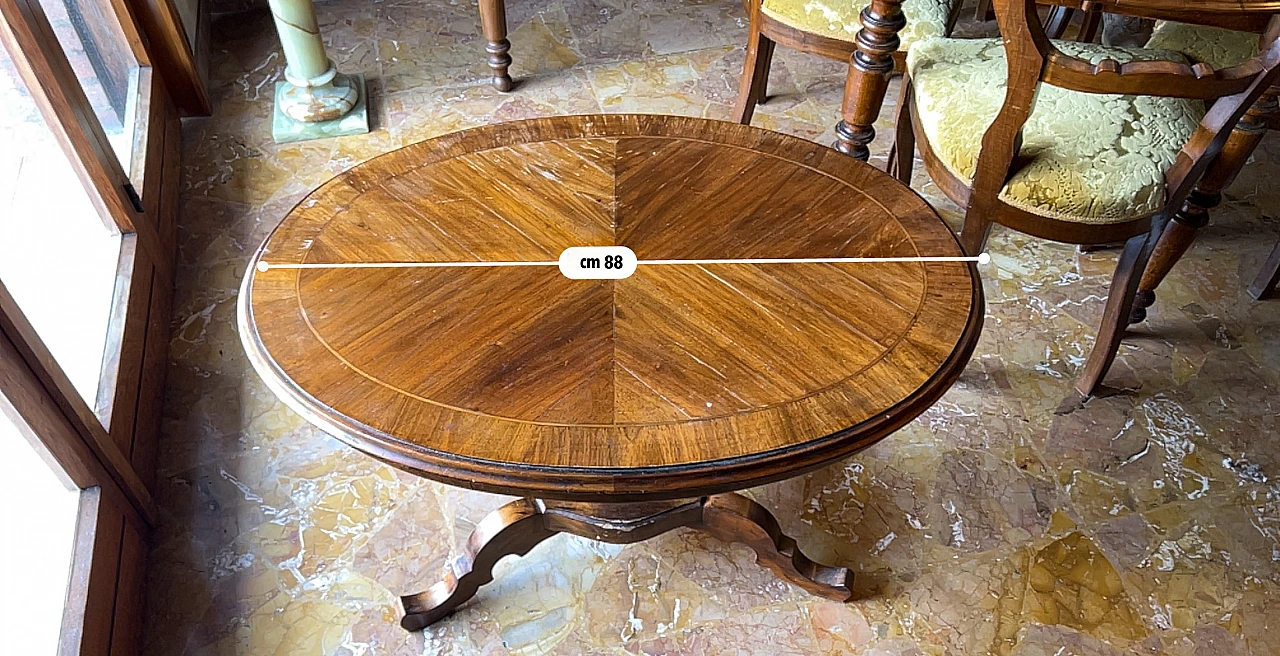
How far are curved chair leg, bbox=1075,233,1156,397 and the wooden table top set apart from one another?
0.50 metres

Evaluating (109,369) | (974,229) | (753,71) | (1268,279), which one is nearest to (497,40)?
(753,71)

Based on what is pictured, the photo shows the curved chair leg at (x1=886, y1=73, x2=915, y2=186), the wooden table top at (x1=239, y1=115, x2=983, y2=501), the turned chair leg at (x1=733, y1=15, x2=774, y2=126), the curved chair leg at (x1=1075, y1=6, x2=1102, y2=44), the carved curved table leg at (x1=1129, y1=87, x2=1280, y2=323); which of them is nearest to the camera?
the wooden table top at (x1=239, y1=115, x2=983, y2=501)

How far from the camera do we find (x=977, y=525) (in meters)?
1.54

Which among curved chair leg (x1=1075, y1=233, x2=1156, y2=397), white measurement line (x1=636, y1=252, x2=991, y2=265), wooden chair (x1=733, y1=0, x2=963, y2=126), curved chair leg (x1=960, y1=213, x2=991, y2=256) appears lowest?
curved chair leg (x1=1075, y1=233, x2=1156, y2=397)

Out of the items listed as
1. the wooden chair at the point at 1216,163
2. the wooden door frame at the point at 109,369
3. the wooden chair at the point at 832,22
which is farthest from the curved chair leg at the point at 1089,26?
the wooden door frame at the point at 109,369

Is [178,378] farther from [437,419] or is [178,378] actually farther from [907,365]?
[907,365]

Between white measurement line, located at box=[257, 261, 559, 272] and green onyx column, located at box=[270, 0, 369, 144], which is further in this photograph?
green onyx column, located at box=[270, 0, 369, 144]

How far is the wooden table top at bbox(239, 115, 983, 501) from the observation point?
946 mm

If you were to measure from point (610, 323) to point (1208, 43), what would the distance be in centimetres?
133

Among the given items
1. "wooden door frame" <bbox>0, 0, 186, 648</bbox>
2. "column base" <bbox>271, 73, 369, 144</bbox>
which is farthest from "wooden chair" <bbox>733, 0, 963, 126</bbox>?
"wooden door frame" <bbox>0, 0, 186, 648</bbox>

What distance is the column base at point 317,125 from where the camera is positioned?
2.35 meters

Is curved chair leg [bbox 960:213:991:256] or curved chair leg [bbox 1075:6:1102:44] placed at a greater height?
curved chair leg [bbox 960:213:991:256]

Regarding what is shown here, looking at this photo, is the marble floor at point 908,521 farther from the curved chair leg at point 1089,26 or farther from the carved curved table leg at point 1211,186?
the curved chair leg at point 1089,26

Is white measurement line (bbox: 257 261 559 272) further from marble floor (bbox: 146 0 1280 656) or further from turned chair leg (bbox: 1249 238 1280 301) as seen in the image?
turned chair leg (bbox: 1249 238 1280 301)
